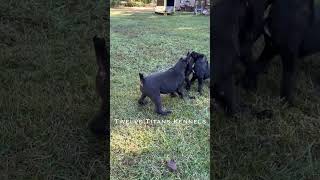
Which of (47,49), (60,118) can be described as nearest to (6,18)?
(47,49)

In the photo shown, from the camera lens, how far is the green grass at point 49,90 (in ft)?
12.8

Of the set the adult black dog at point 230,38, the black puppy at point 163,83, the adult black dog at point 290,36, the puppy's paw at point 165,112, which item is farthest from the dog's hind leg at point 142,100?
the adult black dog at point 290,36

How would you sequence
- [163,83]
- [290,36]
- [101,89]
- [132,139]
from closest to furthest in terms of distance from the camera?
[132,139] → [163,83] → [101,89] → [290,36]

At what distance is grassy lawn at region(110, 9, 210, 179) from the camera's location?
3.11 m

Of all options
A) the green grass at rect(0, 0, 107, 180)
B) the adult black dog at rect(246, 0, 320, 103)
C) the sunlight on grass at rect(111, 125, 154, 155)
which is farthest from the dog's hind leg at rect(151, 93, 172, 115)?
the adult black dog at rect(246, 0, 320, 103)

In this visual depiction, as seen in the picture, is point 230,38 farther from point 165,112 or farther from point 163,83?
point 165,112

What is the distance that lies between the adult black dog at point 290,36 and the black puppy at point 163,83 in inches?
41.8

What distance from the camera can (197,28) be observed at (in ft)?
10.7

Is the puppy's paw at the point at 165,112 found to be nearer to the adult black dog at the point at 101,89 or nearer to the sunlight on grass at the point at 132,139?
the sunlight on grass at the point at 132,139

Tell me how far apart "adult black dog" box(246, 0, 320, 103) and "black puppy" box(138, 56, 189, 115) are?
1062mm

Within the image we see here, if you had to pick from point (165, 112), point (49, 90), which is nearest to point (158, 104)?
point (165, 112)

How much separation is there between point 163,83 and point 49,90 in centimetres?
167

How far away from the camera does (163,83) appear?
132 inches

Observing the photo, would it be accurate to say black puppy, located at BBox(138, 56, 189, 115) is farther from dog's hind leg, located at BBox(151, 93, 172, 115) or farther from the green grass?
the green grass
